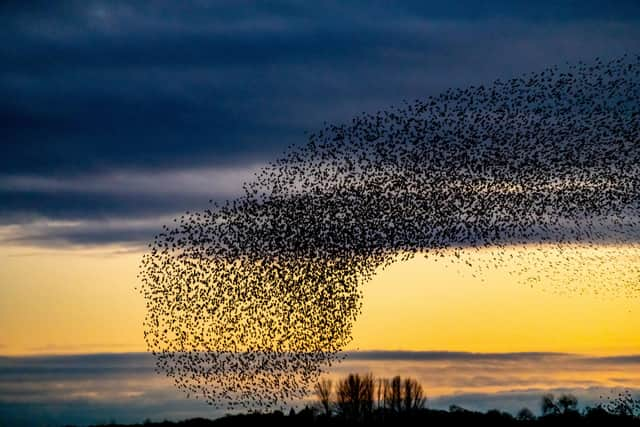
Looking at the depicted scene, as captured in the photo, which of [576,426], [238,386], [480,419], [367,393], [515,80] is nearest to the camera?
[515,80]

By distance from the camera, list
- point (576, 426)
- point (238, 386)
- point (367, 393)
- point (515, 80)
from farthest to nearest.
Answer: point (367, 393)
point (576, 426)
point (238, 386)
point (515, 80)

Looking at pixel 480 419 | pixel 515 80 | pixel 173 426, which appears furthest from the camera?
pixel 480 419

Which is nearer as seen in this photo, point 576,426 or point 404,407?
point 576,426

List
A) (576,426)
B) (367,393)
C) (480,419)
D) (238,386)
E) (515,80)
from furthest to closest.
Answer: (367,393) < (480,419) < (576,426) < (238,386) < (515,80)

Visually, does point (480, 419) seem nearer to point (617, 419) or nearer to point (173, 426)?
point (617, 419)

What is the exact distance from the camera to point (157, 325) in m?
46.4

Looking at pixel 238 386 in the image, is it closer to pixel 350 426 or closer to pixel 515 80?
pixel 350 426

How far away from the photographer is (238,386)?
4384cm

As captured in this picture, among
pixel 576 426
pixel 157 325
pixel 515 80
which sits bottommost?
pixel 576 426

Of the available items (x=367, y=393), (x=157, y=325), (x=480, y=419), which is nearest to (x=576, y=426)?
(x=480, y=419)

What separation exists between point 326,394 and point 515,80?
35836 mm

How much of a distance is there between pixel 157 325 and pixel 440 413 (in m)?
22.6

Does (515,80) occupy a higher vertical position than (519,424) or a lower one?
higher

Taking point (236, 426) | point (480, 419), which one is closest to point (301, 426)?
point (236, 426)
